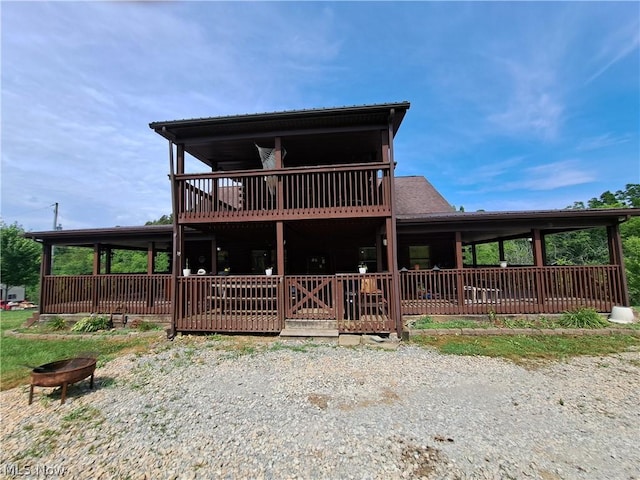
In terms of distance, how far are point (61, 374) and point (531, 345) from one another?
895cm

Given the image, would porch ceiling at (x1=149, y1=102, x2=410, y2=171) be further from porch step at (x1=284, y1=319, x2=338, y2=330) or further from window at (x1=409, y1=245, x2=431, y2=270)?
porch step at (x1=284, y1=319, x2=338, y2=330)

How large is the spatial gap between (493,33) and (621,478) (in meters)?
12.4

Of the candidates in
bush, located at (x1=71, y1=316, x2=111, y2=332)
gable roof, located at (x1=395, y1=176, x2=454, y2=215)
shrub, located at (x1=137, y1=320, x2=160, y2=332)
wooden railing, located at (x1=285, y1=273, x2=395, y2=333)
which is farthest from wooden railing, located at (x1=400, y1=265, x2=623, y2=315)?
bush, located at (x1=71, y1=316, x2=111, y2=332)

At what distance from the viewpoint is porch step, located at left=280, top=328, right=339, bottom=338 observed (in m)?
6.80

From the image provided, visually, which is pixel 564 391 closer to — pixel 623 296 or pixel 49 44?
pixel 623 296

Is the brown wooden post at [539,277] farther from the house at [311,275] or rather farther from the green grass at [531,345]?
the green grass at [531,345]

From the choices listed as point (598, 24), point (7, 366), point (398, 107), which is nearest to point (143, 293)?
point (7, 366)

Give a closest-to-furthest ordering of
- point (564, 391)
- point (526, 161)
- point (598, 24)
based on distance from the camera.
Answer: point (564, 391) → point (598, 24) → point (526, 161)

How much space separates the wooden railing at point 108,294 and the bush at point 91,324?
1.47 feet

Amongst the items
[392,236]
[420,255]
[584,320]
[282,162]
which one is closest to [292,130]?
[282,162]

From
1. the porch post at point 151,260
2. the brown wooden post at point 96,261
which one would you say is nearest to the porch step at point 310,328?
the porch post at point 151,260

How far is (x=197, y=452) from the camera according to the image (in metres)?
2.81

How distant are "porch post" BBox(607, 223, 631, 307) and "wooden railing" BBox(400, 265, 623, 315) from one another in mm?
56

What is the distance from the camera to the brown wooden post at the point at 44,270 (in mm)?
9273
